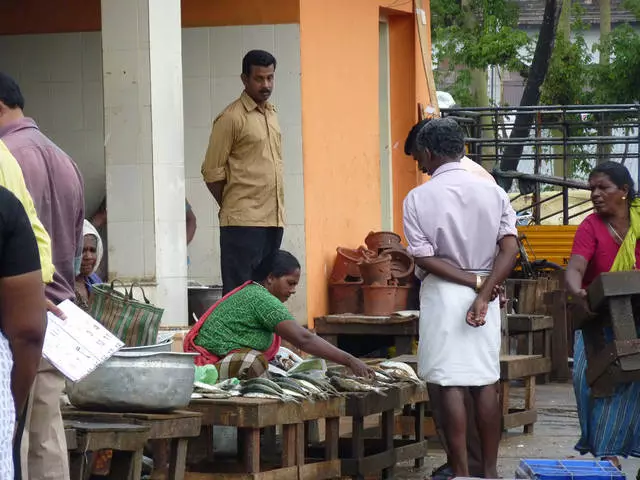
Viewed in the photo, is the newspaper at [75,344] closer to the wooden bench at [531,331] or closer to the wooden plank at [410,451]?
the wooden plank at [410,451]

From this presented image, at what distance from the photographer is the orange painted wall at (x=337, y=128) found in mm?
11383

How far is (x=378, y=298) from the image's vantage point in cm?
1155

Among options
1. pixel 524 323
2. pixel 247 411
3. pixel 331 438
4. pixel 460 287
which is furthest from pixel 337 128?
pixel 247 411

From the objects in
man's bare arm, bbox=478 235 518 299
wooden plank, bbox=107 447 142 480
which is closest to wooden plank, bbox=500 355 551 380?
man's bare arm, bbox=478 235 518 299

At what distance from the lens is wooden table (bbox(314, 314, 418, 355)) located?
1038 centimetres

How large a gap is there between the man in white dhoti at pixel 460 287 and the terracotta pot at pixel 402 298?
4384 mm

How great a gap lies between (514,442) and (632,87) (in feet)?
65.9

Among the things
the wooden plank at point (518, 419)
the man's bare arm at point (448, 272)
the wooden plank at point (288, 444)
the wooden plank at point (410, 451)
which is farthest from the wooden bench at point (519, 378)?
the wooden plank at point (288, 444)

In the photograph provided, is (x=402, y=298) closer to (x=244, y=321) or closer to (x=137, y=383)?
(x=244, y=321)

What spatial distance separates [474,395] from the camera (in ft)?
23.6

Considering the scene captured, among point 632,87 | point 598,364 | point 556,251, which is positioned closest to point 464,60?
point 632,87

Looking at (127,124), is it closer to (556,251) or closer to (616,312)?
(616,312)

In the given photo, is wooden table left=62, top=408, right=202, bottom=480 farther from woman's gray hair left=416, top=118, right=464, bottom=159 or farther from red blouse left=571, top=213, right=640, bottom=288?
red blouse left=571, top=213, right=640, bottom=288

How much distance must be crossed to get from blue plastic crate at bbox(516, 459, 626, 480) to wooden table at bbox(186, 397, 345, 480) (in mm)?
1151
